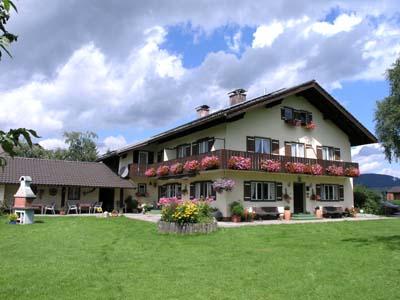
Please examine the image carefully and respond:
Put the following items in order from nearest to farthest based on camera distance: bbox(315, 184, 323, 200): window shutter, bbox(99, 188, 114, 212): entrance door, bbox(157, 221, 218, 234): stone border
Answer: bbox(157, 221, 218, 234): stone border → bbox(315, 184, 323, 200): window shutter → bbox(99, 188, 114, 212): entrance door

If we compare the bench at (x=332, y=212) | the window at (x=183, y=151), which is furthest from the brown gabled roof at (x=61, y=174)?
the bench at (x=332, y=212)

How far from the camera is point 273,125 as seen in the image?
2533 centimetres

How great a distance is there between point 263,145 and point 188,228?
11301 millimetres

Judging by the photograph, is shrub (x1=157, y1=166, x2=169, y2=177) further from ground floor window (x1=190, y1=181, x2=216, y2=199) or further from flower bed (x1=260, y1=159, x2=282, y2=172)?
flower bed (x1=260, y1=159, x2=282, y2=172)

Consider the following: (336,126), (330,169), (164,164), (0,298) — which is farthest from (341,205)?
(0,298)

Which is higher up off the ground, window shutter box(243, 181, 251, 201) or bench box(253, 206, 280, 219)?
window shutter box(243, 181, 251, 201)

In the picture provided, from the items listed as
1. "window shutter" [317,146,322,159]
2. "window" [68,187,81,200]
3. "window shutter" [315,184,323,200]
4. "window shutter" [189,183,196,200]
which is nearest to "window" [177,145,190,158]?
"window shutter" [189,183,196,200]

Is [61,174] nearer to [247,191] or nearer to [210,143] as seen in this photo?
[210,143]

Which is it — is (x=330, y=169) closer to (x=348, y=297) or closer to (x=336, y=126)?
(x=336, y=126)

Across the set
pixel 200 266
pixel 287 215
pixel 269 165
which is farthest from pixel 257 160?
pixel 200 266

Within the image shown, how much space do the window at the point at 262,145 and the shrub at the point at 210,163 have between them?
12.7 ft

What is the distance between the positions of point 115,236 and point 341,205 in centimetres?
1828

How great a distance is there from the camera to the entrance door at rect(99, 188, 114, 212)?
3222cm

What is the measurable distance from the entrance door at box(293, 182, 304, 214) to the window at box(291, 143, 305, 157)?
188 cm
